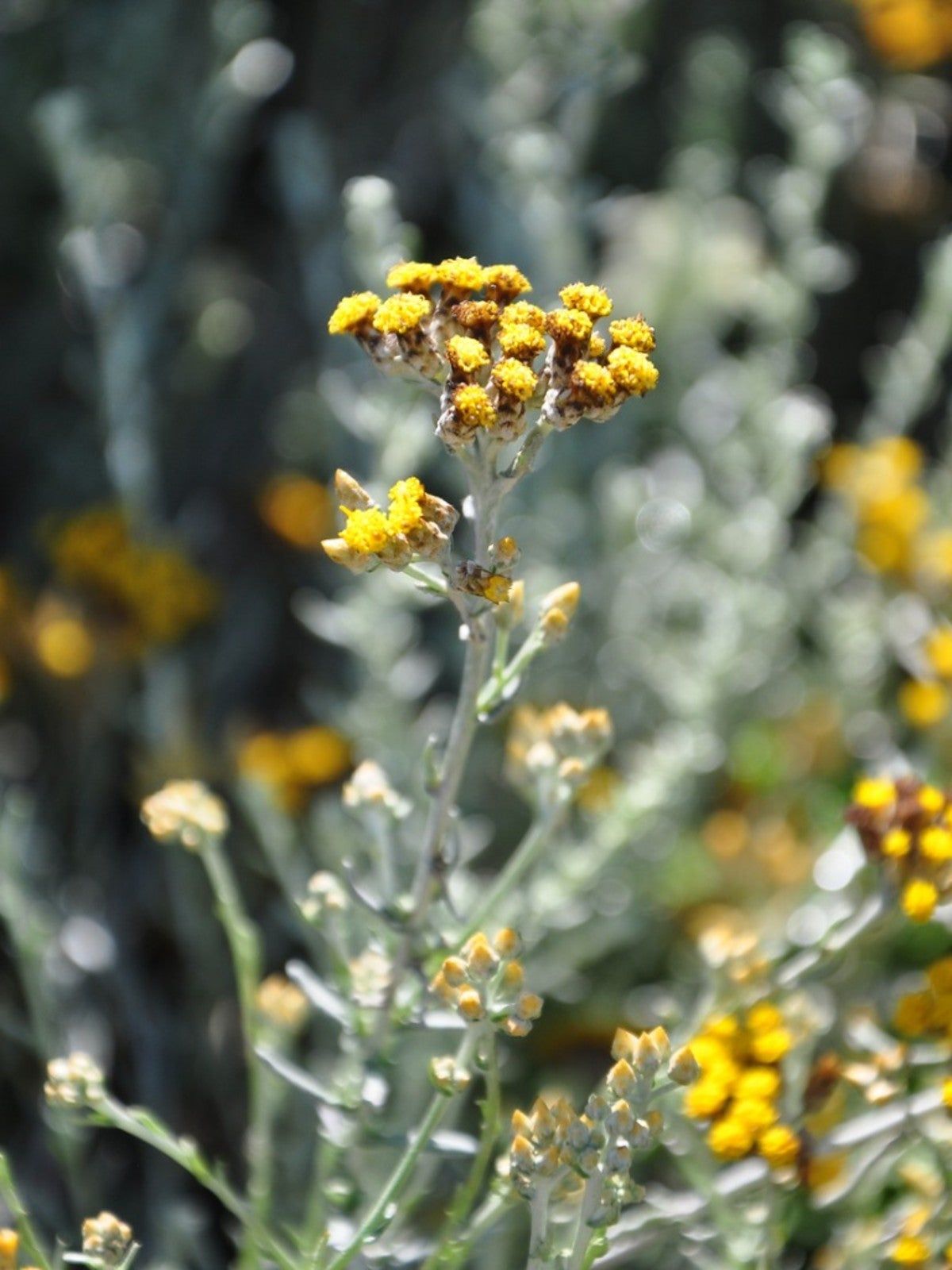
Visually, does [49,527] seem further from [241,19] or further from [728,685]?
[728,685]

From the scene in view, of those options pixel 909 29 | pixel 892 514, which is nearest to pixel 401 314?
pixel 892 514

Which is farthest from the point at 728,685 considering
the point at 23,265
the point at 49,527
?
the point at 23,265

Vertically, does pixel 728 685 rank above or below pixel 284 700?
below

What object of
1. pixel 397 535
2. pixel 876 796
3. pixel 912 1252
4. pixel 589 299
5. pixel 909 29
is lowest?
pixel 912 1252

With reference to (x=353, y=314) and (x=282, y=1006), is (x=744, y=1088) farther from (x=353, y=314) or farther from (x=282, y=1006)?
(x=353, y=314)

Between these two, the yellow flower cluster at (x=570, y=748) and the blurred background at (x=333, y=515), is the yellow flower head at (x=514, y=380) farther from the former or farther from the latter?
the blurred background at (x=333, y=515)

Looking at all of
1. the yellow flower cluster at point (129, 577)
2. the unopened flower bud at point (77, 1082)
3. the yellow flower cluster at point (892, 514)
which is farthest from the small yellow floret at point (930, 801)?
the yellow flower cluster at point (129, 577)
